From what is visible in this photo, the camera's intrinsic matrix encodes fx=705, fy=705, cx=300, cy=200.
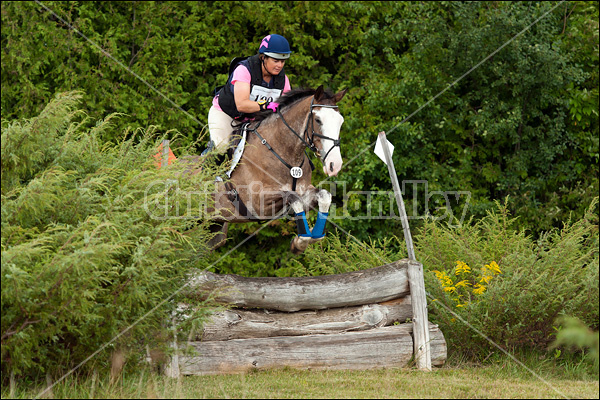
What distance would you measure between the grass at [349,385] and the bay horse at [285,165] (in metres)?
1.51

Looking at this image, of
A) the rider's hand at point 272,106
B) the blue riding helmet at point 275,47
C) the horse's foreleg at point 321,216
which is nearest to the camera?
the horse's foreleg at point 321,216

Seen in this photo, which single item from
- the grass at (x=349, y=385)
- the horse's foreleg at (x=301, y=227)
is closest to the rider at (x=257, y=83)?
the horse's foreleg at (x=301, y=227)

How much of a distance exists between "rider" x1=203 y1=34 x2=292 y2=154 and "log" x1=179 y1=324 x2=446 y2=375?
6.50 feet

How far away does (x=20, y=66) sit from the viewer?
10289mm

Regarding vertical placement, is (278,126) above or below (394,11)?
below

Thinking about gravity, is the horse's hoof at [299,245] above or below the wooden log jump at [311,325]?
above

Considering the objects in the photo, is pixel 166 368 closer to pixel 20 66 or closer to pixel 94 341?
pixel 94 341

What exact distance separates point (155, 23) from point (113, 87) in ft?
4.34

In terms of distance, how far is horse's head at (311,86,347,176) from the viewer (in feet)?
21.2

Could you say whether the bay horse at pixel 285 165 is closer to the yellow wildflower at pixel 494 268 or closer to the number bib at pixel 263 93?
the number bib at pixel 263 93

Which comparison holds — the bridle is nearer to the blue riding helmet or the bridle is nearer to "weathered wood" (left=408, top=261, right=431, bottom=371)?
the blue riding helmet

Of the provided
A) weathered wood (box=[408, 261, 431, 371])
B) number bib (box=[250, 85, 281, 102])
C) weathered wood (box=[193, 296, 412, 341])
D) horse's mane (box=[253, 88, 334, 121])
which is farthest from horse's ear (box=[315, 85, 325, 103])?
weathered wood (box=[193, 296, 412, 341])

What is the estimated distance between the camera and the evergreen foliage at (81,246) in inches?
183

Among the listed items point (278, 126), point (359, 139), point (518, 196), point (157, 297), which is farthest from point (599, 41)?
point (157, 297)
